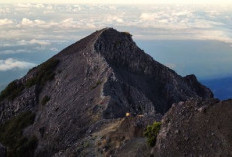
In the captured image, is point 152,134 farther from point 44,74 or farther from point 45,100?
point 44,74

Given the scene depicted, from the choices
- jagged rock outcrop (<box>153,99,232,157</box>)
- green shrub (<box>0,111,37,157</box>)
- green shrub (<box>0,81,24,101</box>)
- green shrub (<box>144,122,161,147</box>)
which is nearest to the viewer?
jagged rock outcrop (<box>153,99,232,157</box>)

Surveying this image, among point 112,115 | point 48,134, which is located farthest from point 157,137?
point 48,134

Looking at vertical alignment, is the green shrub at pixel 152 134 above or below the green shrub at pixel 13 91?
above

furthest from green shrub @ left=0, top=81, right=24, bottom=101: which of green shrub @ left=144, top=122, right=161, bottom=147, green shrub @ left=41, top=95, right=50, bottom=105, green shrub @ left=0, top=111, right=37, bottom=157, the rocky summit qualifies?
green shrub @ left=144, top=122, right=161, bottom=147

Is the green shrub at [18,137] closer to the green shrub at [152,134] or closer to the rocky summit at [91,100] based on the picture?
the rocky summit at [91,100]

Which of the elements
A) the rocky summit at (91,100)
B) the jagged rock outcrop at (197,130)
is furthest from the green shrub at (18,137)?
the jagged rock outcrop at (197,130)

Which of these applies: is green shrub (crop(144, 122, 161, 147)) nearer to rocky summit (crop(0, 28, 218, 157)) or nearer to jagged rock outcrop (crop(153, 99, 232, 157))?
rocky summit (crop(0, 28, 218, 157))

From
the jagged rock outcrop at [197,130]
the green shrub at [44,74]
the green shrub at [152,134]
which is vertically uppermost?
the jagged rock outcrop at [197,130]
